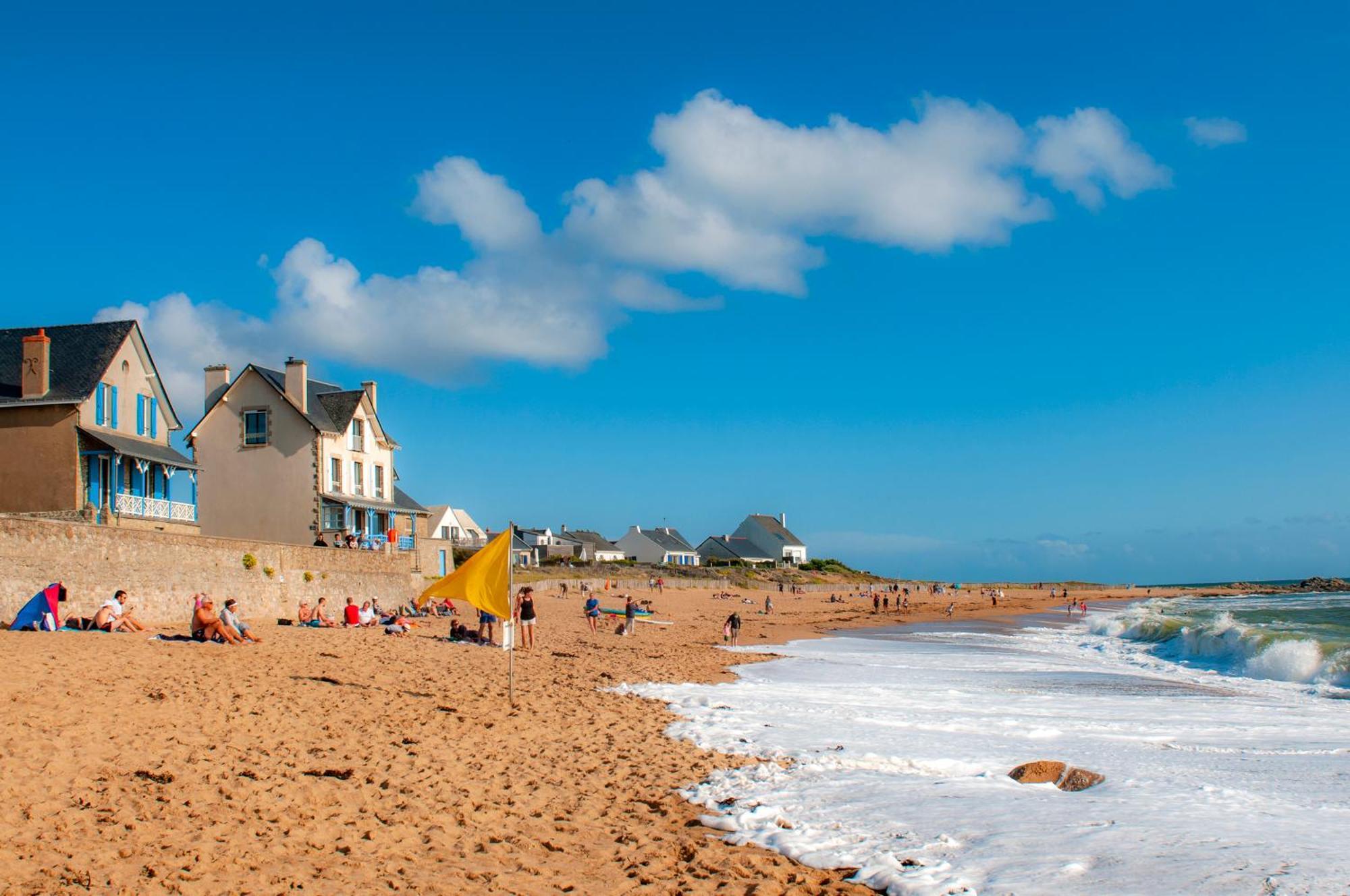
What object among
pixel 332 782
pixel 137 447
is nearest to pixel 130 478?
pixel 137 447

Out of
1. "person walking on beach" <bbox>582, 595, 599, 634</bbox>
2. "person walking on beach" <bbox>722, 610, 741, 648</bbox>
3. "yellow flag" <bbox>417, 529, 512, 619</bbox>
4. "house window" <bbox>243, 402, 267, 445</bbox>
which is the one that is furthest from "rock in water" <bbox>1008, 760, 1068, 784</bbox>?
"house window" <bbox>243, 402, 267, 445</bbox>

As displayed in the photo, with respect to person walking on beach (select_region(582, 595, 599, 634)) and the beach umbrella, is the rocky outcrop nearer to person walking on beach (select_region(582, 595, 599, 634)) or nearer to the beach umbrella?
the beach umbrella

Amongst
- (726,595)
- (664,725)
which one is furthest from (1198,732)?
(726,595)

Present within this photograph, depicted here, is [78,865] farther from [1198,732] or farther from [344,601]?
[344,601]

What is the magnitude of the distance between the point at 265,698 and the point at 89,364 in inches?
738

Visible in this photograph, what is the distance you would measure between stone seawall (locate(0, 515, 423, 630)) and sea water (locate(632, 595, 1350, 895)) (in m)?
11.2

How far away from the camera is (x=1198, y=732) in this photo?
13.3m

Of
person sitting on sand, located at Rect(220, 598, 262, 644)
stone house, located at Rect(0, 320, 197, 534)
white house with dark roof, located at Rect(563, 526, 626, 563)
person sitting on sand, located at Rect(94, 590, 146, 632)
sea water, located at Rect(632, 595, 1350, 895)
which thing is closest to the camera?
sea water, located at Rect(632, 595, 1350, 895)

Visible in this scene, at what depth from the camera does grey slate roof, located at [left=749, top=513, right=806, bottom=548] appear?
11100 centimetres

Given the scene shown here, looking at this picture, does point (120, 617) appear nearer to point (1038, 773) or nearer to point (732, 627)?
point (1038, 773)

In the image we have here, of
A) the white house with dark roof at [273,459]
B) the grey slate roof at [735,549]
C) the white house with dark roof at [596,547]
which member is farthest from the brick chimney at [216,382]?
the grey slate roof at [735,549]

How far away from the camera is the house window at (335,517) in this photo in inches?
1348

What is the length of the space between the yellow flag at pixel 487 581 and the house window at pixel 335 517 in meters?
23.5

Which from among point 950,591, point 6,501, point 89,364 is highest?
point 89,364
